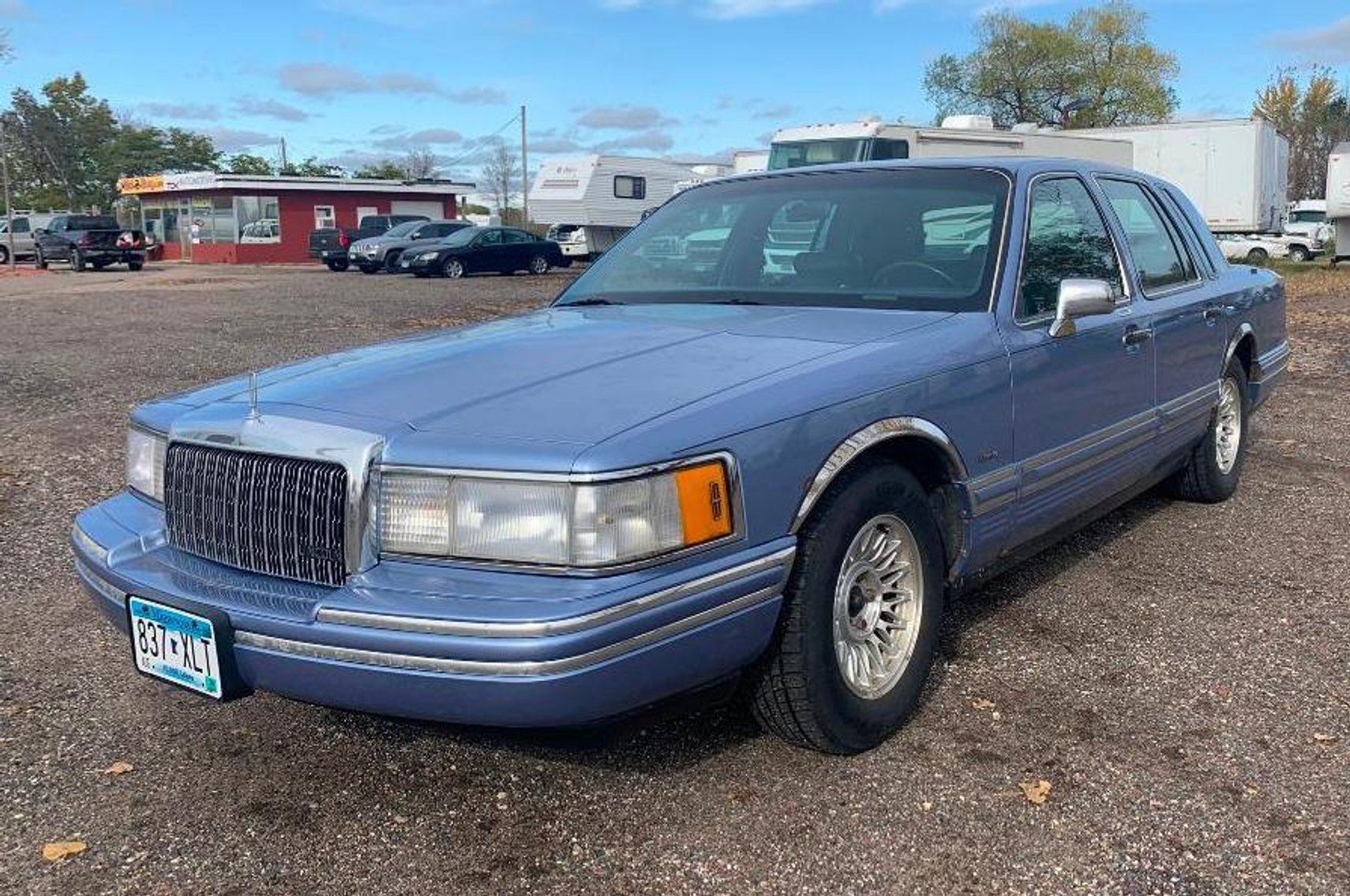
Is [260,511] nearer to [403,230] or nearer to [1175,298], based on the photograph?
[1175,298]

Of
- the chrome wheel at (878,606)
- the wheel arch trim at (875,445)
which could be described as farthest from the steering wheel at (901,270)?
the chrome wheel at (878,606)

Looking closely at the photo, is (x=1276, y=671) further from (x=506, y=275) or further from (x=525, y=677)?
(x=506, y=275)

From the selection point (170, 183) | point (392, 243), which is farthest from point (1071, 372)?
point (170, 183)

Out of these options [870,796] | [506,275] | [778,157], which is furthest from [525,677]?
[506,275]

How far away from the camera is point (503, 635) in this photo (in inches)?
90.4

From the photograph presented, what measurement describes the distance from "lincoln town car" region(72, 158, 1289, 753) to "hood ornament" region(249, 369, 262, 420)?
0.05 ft

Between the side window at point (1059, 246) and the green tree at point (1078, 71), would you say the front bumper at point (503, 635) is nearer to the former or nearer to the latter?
the side window at point (1059, 246)

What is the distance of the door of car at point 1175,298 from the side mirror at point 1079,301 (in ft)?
2.72

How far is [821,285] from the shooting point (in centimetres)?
373

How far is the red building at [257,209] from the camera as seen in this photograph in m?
40.7

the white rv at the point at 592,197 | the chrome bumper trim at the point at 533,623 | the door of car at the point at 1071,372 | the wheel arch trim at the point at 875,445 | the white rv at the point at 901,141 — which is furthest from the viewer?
the white rv at the point at 592,197

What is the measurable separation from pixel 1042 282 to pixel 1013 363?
46 centimetres

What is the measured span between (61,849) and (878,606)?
204cm

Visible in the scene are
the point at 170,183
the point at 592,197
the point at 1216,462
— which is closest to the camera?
the point at 1216,462
